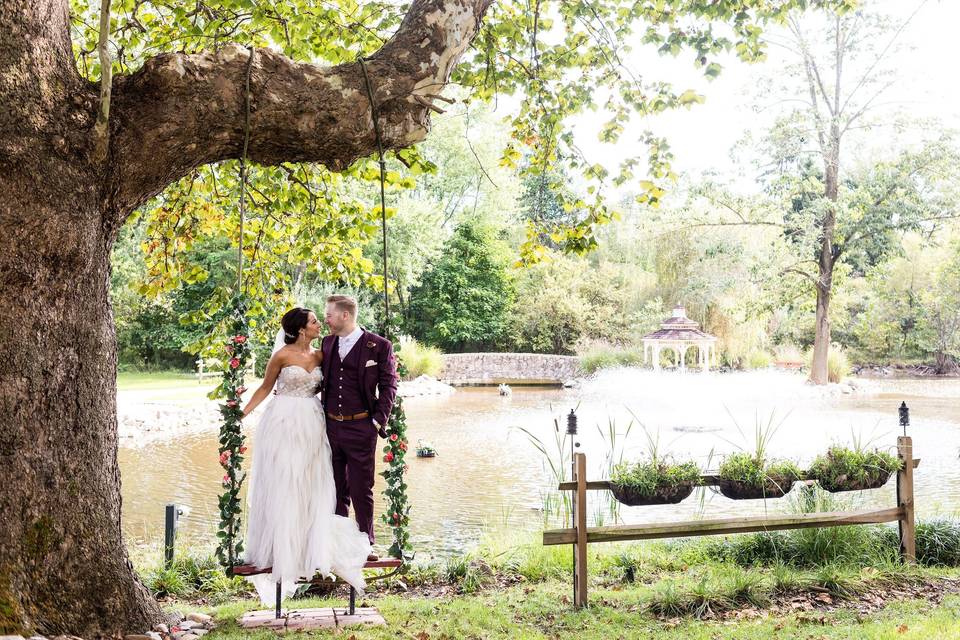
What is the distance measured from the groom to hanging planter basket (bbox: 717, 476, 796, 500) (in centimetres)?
265

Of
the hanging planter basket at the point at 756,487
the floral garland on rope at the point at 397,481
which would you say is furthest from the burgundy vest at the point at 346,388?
the hanging planter basket at the point at 756,487

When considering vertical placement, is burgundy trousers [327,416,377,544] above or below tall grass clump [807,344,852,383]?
above

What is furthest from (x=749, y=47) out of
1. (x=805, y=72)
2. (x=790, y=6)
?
(x=805, y=72)

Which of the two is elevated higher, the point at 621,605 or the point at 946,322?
the point at 946,322

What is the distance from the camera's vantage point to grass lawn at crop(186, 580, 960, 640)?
428cm

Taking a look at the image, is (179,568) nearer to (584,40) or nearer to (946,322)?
(584,40)

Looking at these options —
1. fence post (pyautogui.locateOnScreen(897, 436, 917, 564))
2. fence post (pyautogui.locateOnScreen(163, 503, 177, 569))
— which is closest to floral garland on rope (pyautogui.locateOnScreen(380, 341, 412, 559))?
fence post (pyautogui.locateOnScreen(163, 503, 177, 569))

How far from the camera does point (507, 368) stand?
1192 inches

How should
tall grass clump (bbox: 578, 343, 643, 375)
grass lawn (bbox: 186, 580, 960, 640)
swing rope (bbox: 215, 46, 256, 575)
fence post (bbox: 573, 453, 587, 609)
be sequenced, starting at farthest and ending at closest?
tall grass clump (bbox: 578, 343, 643, 375) < fence post (bbox: 573, 453, 587, 609) < grass lawn (bbox: 186, 580, 960, 640) < swing rope (bbox: 215, 46, 256, 575)

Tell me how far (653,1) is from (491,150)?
89.6ft

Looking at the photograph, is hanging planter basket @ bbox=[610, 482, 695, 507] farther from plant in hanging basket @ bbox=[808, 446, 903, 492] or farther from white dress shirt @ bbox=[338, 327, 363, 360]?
white dress shirt @ bbox=[338, 327, 363, 360]

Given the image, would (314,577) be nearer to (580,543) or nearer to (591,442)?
(580,543)

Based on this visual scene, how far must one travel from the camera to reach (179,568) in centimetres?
582

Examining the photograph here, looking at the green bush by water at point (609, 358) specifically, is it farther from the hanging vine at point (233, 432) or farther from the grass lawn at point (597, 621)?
the hanging vine at point (233, 432)
